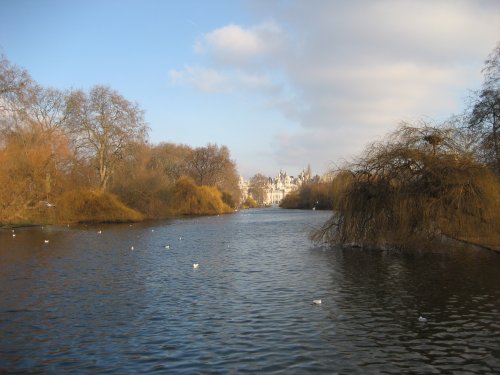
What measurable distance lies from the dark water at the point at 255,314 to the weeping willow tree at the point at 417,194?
138 cm

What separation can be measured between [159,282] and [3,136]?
39.9 m

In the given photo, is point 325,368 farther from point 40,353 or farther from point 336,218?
point 336,218

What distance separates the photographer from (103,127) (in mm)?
60656

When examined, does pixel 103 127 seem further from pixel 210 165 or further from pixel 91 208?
pixel 210 165

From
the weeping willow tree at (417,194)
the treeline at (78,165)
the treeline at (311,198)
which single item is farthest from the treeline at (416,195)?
the treeline at (311,198)

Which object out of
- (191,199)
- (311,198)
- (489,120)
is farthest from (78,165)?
(311,198)

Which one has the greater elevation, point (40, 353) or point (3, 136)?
point (3, 136)

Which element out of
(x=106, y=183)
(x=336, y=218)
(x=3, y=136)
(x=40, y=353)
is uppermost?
(x=3, y=136)

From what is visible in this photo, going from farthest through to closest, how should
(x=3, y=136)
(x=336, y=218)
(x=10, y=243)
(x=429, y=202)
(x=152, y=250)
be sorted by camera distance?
(x=3, y=136) → (x=10, y=243) → (x=152, y=250) → (x=336, y=218) → (x=429, y=202)

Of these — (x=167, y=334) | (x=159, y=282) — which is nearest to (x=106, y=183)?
(x=159, y=282)

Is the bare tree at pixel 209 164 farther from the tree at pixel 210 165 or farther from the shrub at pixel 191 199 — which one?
the shrub at pixel 191 199

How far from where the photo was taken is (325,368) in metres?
8.51

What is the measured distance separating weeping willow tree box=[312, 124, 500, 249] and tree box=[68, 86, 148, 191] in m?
43.9

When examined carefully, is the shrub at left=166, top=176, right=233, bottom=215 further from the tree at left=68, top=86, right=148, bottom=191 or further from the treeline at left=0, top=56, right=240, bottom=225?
the tree at left=68, top=86, right=148, bottom=191
